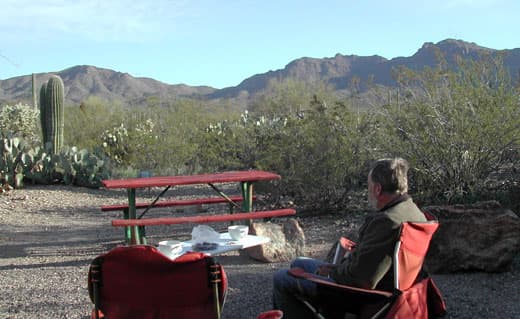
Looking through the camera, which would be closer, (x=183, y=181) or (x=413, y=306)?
(x=413, y=306)

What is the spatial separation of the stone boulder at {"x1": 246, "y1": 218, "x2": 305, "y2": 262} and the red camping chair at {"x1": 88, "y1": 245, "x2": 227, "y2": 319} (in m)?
2.84

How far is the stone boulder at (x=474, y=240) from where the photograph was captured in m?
5.16

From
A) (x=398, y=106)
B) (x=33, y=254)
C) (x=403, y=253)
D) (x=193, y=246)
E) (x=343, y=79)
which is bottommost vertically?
(x=33, y=254)

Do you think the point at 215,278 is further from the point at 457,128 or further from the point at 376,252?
the point at 457,128

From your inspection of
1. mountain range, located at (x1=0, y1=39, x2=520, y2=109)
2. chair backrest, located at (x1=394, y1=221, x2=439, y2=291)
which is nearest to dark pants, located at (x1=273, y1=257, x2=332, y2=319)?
chair backrest, located at (x1=394, y1=221, x2=439, y2=291)

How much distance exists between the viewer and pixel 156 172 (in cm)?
1456

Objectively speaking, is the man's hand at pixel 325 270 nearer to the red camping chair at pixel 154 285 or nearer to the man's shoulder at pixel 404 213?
the man's shoulder at pixel 404 213

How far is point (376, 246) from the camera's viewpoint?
3.17 m

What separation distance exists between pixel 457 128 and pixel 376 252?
4490 mm

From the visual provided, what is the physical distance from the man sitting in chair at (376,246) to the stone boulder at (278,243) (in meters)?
2.51

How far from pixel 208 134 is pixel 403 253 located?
11.9 m

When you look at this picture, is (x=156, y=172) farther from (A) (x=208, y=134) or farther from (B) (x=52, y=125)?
(B) (x=52, y=125)

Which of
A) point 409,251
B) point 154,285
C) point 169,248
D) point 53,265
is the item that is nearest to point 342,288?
point 409,251

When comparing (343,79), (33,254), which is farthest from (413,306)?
(343,79)
